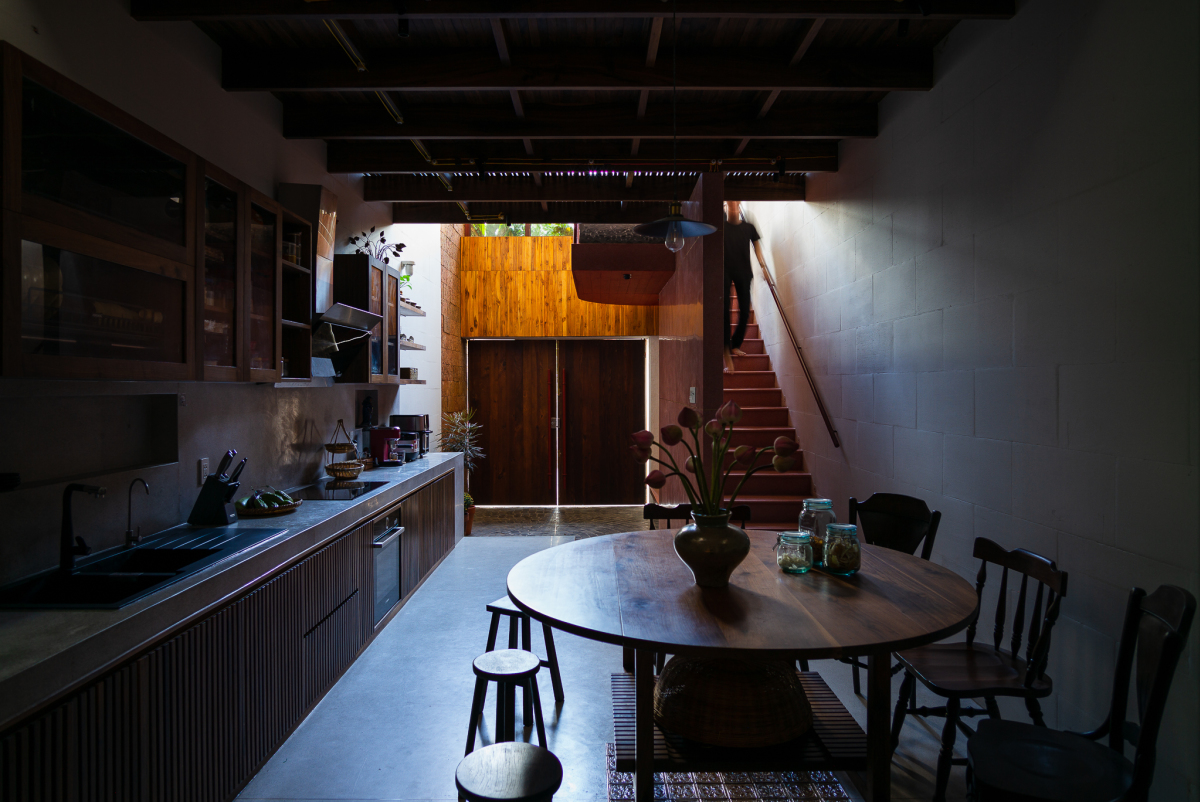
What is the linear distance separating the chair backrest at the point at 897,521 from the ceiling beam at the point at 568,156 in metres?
2.44

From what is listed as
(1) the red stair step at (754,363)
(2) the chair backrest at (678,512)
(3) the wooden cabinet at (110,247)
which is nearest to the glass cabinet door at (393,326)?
(3) the wooden cabinet at (110,247)

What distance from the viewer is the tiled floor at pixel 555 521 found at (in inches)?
260

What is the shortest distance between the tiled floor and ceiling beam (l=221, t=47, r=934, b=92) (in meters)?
4.14

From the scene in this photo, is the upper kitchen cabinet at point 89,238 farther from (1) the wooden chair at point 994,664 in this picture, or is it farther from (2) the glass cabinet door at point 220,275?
(1) the wooden chair at point 994,664

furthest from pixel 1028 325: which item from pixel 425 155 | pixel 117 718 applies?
pixel 425 155

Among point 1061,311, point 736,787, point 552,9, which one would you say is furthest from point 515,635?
point 552,9

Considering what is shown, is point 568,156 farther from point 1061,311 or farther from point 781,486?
point 1061,311

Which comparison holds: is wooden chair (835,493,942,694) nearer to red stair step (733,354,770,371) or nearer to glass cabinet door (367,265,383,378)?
glass cabinet door (367,265,383,378)

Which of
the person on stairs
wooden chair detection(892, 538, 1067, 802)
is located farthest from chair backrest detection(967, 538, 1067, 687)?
the person on stairs

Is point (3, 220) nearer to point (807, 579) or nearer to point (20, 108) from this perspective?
point (20, 108)

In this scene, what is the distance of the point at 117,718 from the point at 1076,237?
3.20 meters

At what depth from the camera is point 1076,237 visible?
87.0 inches

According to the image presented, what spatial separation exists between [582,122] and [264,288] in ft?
6.74

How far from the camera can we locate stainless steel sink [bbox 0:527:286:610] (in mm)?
1847
